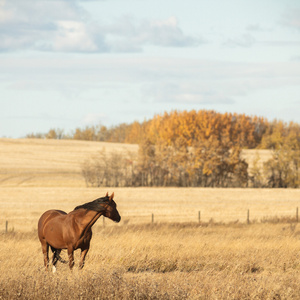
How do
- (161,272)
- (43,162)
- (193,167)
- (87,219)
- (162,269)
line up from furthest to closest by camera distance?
(43,162), (193,167), (162,269), (161,272), (87,219)

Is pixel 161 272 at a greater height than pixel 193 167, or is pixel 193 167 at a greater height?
pixel 193 167

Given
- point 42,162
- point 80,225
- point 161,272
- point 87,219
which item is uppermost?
point 42,162

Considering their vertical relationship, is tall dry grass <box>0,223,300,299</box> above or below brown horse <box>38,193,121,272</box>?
below

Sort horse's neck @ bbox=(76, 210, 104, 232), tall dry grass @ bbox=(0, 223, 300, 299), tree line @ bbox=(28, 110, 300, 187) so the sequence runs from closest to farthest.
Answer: tall dry grass @ bbox=(0, 223, 300, 299) < horse's neck @ bbox=(76, 210, 104, 232) < tree line @ bbox=(28, 110, 300, 187)

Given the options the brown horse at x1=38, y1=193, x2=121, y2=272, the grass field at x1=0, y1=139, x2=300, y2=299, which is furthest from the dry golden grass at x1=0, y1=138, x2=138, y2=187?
the brown horse at x1=38, y1=193, x2=121, y2=272

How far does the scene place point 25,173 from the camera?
3216 inches

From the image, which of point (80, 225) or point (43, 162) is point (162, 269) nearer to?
point (80, 225)

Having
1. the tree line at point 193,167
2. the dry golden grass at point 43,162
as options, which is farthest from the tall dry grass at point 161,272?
the dry golden grass at point 43,162

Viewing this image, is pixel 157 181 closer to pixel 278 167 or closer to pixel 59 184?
pixel 59 184

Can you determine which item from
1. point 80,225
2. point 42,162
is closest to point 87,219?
point 80,225

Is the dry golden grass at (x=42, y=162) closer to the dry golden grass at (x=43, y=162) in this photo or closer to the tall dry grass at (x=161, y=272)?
the dry golden grass at (x=43, y=162)

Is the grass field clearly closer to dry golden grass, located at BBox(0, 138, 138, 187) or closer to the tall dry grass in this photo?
the tall dry grass

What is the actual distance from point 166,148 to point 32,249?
227 ft

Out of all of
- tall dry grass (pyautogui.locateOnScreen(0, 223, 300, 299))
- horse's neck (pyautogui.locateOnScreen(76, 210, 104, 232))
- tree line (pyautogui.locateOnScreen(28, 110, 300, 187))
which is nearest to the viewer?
tall dry grass (pyautogui.locateOnScreen(0, 223, 300, 299))
